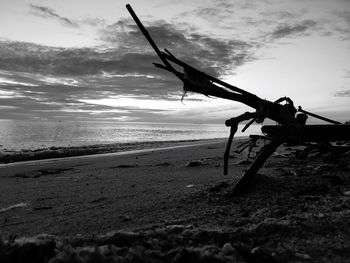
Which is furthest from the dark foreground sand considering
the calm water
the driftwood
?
the calm water

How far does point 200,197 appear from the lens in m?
4.19

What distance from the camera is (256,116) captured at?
3.90 meters

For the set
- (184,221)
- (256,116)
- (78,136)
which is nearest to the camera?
(184,221)

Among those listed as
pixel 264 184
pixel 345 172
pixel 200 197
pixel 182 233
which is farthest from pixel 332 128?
pixel 182 233

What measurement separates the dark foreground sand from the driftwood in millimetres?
516

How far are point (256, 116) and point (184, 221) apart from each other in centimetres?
164

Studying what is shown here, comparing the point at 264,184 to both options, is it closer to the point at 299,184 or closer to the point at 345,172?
the point at 299,184

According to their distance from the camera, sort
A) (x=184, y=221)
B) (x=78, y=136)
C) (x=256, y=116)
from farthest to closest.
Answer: (x=78, y=136) < (x=256, y=116) < (x=184, y=221)

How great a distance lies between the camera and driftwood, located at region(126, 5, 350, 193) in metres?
3.47

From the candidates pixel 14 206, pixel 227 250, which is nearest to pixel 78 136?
pixel 14 206

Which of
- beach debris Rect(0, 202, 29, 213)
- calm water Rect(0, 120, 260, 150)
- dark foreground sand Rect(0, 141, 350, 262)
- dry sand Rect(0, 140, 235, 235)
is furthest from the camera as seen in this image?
calm water Rect(0, 120, 260, 150)

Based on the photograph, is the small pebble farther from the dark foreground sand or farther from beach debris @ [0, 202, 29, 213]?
beach debris @ [0, 202, 29, 213]

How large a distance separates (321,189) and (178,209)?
1963 millimetres

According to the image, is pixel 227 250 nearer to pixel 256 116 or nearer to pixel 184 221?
pixel 184 221
